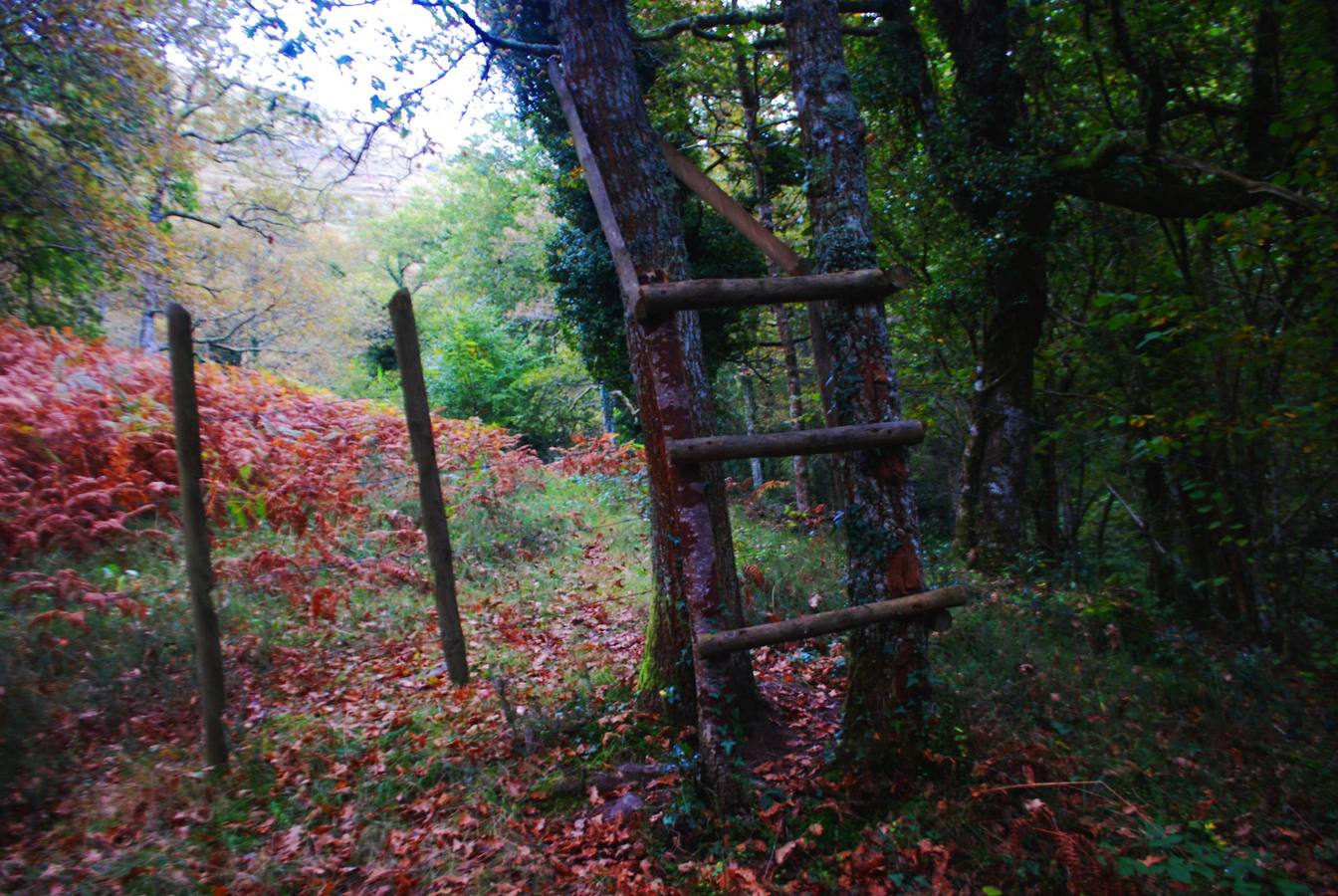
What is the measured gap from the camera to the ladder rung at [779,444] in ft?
11.8

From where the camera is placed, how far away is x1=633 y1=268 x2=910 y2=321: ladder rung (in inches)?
145

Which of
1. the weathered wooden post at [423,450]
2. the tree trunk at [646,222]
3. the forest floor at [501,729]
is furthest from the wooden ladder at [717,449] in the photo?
the weathered wooden post at [423,450]

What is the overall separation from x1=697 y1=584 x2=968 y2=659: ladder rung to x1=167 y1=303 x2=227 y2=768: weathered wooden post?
3718mm

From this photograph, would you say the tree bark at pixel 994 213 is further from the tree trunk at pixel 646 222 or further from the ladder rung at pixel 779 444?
the ladder rung at pixel 779 444

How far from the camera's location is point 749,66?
13.2 metres

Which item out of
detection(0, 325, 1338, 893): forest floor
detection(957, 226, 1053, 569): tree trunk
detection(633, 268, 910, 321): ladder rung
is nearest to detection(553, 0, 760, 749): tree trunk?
detection(0, 325, 1338, 893): forest floor

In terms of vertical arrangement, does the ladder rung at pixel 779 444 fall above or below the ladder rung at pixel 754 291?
below

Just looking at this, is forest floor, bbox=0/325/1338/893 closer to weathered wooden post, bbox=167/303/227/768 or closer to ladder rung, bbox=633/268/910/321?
weathered wooden post, bbox=167/303/227/768

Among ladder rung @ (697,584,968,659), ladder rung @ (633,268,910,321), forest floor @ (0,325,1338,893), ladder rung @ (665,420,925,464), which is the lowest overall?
forest floor @ (0,325,1338,893)

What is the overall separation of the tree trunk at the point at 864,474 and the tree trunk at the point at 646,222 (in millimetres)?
979

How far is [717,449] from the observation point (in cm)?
366

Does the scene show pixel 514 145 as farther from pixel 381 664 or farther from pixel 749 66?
pixel 381 664

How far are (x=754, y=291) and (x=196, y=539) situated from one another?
437cm

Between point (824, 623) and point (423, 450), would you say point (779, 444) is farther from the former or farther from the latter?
point (423, 450)
